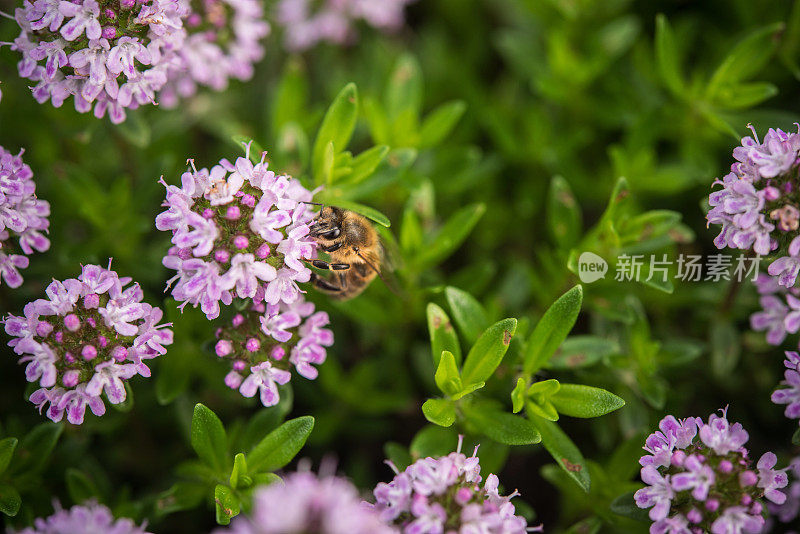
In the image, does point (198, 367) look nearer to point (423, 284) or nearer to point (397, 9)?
point (423, 284)

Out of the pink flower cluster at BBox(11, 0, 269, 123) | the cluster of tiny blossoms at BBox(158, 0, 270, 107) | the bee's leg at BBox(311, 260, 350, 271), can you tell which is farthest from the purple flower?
the bee's leg at BBox(311, 260, 350, 271)

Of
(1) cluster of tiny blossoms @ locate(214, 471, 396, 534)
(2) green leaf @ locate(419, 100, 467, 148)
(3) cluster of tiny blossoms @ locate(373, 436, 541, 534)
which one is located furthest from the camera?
(2) green leaf @ locate(419, 100, 467, 148)

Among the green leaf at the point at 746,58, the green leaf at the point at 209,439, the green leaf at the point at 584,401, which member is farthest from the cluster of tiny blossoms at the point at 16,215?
the green leaf at the point at 746,58

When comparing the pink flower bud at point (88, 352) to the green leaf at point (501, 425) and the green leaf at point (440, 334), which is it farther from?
the green leaf at point (501, 425)

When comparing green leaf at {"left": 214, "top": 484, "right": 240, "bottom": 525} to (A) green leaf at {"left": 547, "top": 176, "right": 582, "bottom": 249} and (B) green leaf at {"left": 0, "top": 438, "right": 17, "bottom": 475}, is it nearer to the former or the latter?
(B) green leaf at {"left": 0, "top": 438, "right": 17, "bottom": 475}

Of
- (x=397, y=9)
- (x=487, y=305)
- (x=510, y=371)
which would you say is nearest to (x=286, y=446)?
(x=510, y=371)

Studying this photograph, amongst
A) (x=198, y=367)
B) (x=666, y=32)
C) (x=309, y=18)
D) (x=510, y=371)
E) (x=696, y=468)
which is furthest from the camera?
(x=309, y=18)
